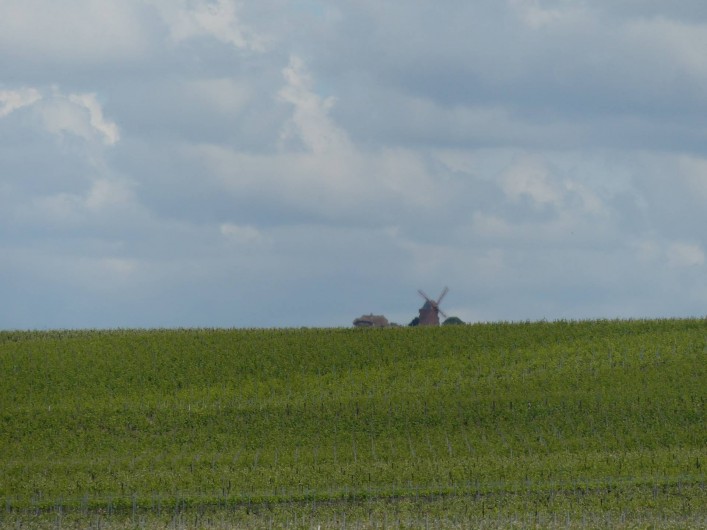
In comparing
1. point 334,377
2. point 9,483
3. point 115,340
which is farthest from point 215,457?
point 115,340

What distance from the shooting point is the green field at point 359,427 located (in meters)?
51.5

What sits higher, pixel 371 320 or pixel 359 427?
pixel 371 320

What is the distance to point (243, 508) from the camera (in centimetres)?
5134

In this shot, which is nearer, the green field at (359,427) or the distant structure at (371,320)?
the green field at (359,427)

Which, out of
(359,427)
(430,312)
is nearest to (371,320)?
(430,312)

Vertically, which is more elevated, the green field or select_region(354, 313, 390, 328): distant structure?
select_region(354, 313, 390, 328): distant structure

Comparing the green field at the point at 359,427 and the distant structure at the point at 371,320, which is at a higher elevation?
the distant structure at the point at 371,320

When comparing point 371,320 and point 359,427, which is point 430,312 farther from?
point 359,427

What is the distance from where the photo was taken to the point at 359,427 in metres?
71.9

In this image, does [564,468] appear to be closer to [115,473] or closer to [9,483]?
[115,473]

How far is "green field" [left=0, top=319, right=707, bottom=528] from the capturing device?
2029 inches

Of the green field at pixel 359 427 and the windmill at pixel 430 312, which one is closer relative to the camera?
the green field at pixel 359 427

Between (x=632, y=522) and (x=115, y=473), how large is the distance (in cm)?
2518

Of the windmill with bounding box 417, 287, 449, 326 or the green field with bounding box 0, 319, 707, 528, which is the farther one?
the windmill with bounding box 417, 287, 449, 326
